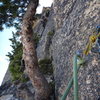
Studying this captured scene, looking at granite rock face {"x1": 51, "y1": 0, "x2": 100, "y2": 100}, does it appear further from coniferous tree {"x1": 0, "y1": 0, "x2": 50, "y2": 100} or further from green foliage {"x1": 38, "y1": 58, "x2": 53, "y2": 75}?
green foliage {"x1": 38, "y1": 58, "x2": 53, "y2": 75}

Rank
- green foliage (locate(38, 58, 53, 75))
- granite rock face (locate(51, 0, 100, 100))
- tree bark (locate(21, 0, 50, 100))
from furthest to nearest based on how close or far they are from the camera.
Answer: green foliage (locate(38, 58, 53, 75))
tree bark (locate(21, 0, 50, 100))
granite rock face (locate(51, 0, 100, 100))

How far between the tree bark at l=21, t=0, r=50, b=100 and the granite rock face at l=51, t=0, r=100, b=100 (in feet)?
2.55

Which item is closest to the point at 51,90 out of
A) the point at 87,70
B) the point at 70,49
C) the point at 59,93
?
the point at 59,93

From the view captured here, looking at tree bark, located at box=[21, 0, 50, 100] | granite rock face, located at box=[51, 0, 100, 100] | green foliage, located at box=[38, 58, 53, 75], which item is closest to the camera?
granite rock face, located at box=[51, 0, 100, 100]

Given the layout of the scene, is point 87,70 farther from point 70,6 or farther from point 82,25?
point 70,6

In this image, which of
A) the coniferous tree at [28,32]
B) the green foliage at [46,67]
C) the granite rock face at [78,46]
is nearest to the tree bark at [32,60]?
the coniferous tree at [28,32]

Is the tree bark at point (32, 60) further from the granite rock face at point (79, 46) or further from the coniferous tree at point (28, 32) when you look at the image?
the granite rock face at point (79, 46)

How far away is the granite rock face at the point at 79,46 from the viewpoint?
176 inches

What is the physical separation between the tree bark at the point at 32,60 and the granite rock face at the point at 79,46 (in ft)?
2.55

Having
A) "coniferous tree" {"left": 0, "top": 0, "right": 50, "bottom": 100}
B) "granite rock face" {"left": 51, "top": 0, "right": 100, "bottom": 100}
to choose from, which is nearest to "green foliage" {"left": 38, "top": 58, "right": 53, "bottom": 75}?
"coniferous tree" {"left": 0, "top": 0, "right": 50, "bottom": 100}

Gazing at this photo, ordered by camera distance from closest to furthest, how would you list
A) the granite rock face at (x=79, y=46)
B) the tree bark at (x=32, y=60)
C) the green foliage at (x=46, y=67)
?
the granite rock face at (x=79, y=46) → the tree bark at (x=32, y=60) → the green foliage at (x=46, y=67)

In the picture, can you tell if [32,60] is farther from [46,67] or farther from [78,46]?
[78,46]

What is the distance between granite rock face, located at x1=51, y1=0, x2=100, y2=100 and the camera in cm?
447

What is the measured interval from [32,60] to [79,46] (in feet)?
7.85
